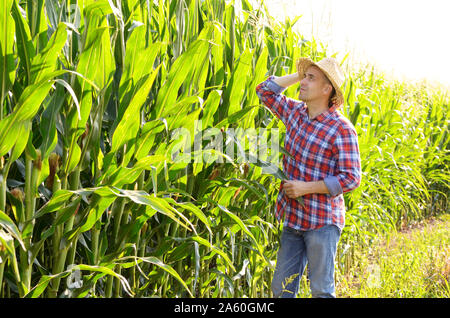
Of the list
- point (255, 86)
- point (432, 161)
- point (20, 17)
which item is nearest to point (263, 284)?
point (255, 86)

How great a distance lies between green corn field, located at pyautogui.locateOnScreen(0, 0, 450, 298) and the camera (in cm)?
135

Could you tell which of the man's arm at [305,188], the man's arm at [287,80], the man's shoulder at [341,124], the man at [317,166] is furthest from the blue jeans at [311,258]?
the man's arm at [287,80]

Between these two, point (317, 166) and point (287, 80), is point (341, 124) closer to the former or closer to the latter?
point (317, 166)

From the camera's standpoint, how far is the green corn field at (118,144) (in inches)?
53.1

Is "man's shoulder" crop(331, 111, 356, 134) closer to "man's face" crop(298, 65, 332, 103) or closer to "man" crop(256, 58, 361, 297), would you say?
"man" crop(256, 58, 361, 297)

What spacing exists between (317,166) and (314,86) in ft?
1.07

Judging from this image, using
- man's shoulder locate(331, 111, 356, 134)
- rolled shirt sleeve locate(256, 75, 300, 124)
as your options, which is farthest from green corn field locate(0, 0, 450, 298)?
man's shoulder locate(331, 111, 356, 134)

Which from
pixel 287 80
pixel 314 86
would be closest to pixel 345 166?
pixel 314 86

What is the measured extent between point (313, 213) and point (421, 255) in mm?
2066

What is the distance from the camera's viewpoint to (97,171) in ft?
5.25

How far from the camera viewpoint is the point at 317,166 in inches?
84.9

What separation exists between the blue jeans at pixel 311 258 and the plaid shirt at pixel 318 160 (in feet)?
0.16

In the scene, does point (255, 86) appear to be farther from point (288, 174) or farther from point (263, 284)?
point (263, 284)

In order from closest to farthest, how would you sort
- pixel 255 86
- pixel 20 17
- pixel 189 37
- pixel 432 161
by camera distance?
1. pixel 20 17
2. pixel 189 37
3. pixel 255 86
4. pixel 432 161
